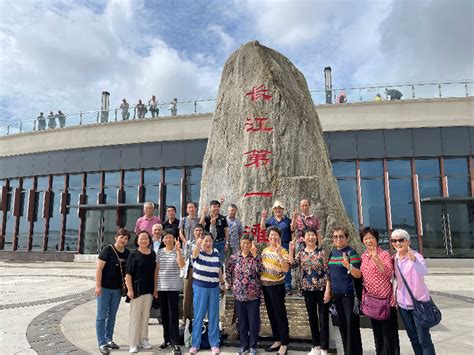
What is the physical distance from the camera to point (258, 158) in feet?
23.3

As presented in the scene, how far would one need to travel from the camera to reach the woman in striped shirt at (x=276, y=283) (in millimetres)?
4656

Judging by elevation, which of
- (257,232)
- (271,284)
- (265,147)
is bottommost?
(271,284)

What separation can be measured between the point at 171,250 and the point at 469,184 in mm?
19527

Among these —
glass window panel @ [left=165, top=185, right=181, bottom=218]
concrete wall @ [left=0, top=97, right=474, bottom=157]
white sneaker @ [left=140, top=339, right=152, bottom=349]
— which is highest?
concrete wall @ [left=0, top=97, right=474, bottom=157]

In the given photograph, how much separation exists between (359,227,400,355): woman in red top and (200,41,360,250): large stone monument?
2.31m

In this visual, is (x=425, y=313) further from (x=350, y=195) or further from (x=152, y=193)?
(x=152, y=193)

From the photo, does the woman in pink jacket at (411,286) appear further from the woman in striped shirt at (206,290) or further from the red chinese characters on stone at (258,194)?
the red chinese characters on stone at (258,194)

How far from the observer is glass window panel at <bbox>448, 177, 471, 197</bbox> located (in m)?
19.5

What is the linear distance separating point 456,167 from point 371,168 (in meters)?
4.40

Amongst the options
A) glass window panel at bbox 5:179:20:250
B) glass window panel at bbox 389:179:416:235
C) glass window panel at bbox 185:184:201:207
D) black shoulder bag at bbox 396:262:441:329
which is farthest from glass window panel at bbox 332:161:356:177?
glass window panel at bbox 5:179:20:250

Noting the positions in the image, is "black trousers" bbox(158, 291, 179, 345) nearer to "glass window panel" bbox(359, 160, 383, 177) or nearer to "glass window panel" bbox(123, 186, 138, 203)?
"glass window panel" bbox(359, 160, 383, 177)

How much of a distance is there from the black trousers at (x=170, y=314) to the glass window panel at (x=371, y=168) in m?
17.2

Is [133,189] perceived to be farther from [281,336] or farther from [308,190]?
[281,336]

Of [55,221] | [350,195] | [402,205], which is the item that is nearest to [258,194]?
[350,195]
